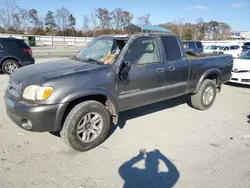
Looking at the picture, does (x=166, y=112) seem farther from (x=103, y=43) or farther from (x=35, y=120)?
(x=35, y=120)

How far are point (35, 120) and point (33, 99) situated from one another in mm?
305

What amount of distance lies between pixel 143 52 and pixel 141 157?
6.36 feet

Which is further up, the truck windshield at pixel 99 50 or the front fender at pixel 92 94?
the truck windshield at pixel 99 50

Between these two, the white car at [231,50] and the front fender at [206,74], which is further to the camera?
the white car at [231,50]

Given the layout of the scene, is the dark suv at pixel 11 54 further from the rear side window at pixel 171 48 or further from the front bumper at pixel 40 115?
the rear side window at pixel 171 48

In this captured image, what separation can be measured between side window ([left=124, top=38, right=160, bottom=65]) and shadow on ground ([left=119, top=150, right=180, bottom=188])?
1691 millimetres

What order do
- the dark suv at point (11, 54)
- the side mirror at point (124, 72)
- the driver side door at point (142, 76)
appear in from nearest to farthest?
1. the side mirror at point (124, 72)
2. the driver side door at point (142, 76)
3. the dark suv at point (11, 54)

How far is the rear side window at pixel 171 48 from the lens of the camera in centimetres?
464

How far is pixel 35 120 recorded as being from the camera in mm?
3225

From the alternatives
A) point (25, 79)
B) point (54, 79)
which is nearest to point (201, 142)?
point (54, 79)

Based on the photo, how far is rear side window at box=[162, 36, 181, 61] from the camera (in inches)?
183

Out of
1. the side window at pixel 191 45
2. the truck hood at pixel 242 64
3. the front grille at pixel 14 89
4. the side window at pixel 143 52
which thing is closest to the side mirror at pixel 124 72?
the side window at pixel 143 52

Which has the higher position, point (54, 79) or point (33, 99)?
point (54, 79)

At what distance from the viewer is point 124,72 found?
12.7 feet
